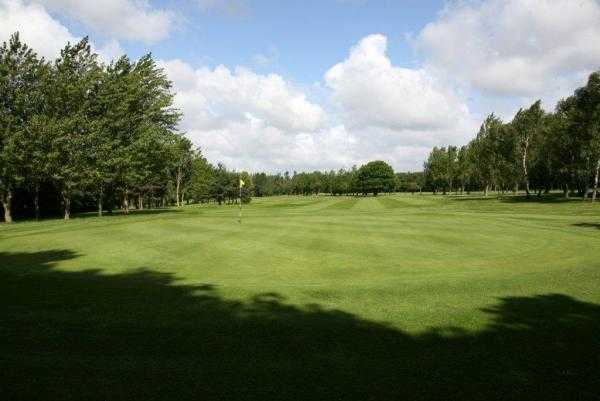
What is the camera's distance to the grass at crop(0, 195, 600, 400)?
254 inches

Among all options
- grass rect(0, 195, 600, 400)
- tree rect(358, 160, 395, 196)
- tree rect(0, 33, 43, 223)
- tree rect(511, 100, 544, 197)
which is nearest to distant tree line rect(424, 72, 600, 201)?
tree rect(511, 100, 544, 197)

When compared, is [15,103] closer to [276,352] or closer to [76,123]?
[76,123]

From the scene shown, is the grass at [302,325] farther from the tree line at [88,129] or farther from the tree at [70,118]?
the tree at [70,118]

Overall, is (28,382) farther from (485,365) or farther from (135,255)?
(135,255)

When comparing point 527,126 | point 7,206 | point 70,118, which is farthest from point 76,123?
point 527,126

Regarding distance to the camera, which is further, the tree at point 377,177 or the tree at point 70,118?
the tree at point 377,177

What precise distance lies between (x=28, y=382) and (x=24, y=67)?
5372cm

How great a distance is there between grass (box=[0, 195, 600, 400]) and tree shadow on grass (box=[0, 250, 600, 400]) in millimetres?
33

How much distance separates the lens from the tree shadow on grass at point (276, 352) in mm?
6266

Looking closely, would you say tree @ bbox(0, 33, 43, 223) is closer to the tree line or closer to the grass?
the tree line

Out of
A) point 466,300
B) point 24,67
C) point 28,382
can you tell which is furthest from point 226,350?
point 24,67

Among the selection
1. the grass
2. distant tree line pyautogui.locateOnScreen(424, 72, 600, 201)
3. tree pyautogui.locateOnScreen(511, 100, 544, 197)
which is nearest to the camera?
the grass

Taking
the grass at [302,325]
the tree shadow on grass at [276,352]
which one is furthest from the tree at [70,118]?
the tree shadow on grass at [276,352]

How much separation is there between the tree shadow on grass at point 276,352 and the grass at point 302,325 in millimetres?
33
